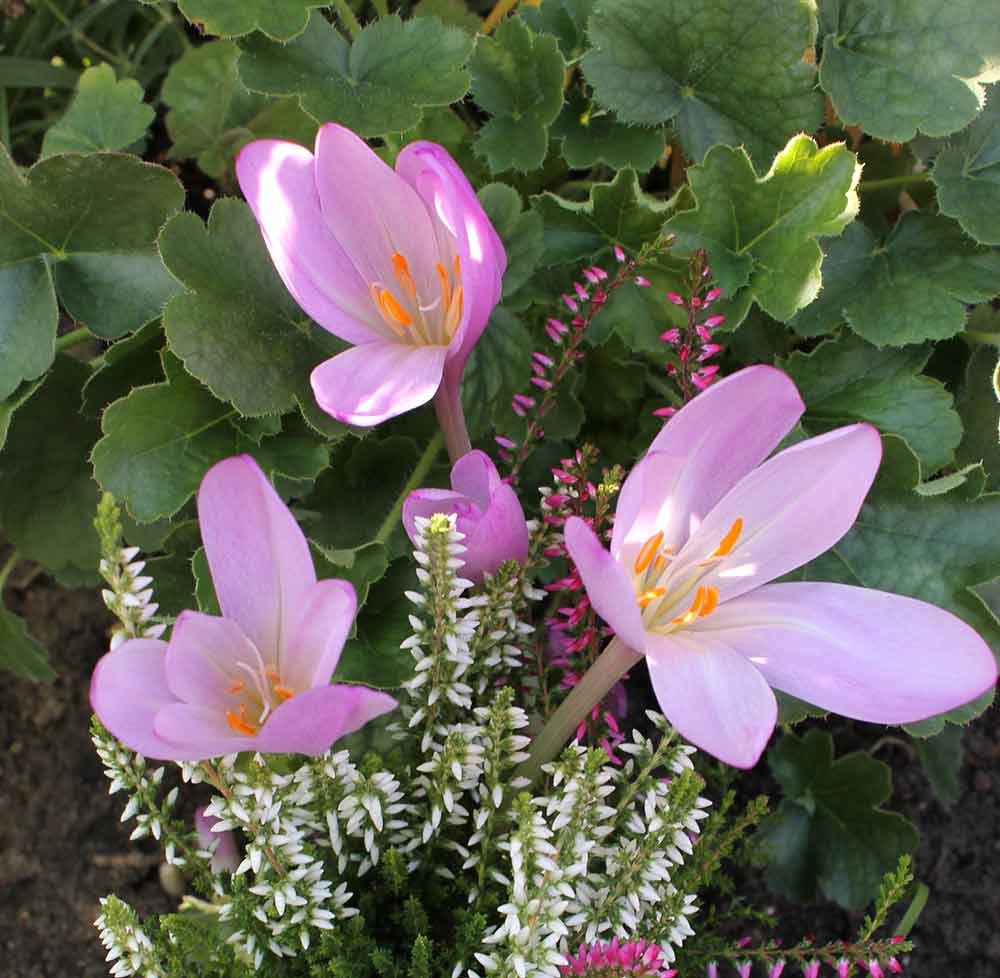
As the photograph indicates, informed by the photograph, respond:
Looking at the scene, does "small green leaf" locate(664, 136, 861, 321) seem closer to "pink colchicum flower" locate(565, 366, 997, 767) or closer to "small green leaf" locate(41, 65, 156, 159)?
"pink colchicum flower" locate(565, 366, 997, 767)

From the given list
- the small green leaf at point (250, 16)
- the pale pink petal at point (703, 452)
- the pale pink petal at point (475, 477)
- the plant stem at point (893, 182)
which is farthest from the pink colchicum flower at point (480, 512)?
the plant stem at point (893, 182)

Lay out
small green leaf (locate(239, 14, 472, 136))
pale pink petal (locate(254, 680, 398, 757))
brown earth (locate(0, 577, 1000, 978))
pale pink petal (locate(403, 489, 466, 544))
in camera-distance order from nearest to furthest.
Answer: pale pink petal (locate(254, 680, 398, 757)) → pale pink petal (locate(403, 489, 466, 544)) → small green leaf (locate(239, 14, 472, 136)) → brown earth (locate(0, 577, 1000, 978))

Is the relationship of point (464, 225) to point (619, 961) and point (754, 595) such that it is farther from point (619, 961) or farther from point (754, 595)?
point (619, 961)

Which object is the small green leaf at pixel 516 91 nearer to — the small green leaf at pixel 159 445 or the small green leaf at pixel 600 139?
the small green leaf at pixel 600 139

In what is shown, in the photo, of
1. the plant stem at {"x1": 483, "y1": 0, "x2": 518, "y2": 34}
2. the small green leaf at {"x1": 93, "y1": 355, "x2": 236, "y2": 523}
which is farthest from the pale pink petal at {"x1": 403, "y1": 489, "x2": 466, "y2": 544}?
the plant stem at {"x1": 483, "y1": 0, "x2": 518, "y2": 34}

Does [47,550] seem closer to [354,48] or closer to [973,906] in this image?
[354,48]

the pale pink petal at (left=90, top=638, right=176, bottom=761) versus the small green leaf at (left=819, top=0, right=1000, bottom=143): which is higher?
the small green leaf at (left=819, top=0, right=1000, bottom=143)

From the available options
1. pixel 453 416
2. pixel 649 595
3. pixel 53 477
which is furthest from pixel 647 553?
pixel 53 477
